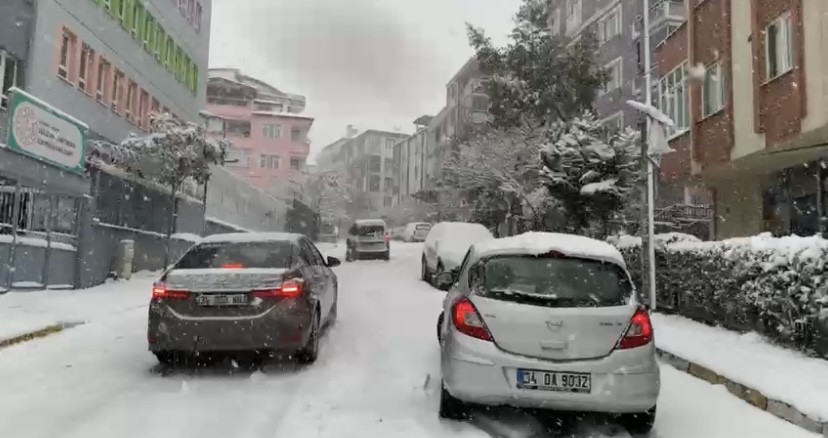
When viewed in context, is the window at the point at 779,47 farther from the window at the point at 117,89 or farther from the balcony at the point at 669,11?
the window at the point at 117,89

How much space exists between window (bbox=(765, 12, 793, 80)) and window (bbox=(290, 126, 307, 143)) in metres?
56.6

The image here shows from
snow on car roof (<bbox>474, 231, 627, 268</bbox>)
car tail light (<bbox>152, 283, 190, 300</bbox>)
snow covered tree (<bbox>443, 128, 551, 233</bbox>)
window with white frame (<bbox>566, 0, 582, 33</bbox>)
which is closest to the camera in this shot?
snow on car roof (<bbox>474, 231, 627, 268</bbox>)

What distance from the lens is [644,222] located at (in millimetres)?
12320

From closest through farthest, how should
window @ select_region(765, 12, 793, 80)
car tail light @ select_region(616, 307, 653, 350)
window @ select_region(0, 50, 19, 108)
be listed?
car tail light @ select_region(616, 307, 653, 350) → window @ select_region(765, 12, 793, 80) → window @ select_region(0, 50, 19, 108)

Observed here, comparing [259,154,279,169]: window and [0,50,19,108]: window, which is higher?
[259,154,279,169]: window

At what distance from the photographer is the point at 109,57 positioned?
74.1ft

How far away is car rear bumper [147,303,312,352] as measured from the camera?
7070 mm

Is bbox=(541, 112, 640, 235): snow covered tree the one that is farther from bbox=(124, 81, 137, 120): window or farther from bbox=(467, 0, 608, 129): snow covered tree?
bbox=(124, 81, 137, 120): window

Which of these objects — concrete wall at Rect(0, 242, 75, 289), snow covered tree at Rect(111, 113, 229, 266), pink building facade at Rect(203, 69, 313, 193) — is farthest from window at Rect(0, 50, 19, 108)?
pink building facade at Rect(203, 69, 313, 193)

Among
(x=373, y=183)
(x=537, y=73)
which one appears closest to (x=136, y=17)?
(x=537, y=73)

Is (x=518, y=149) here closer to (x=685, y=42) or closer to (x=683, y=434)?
(x=685, y=42)

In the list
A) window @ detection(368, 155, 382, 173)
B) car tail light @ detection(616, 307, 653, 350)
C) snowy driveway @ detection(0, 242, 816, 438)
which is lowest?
snowy driveway @ detection(0, 242, 816, 438)

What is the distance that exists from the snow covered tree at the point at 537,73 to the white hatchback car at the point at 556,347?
25.1m

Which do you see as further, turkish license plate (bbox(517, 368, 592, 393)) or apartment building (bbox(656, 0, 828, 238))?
apartment building (bbox(656, 0, 828, 238))
